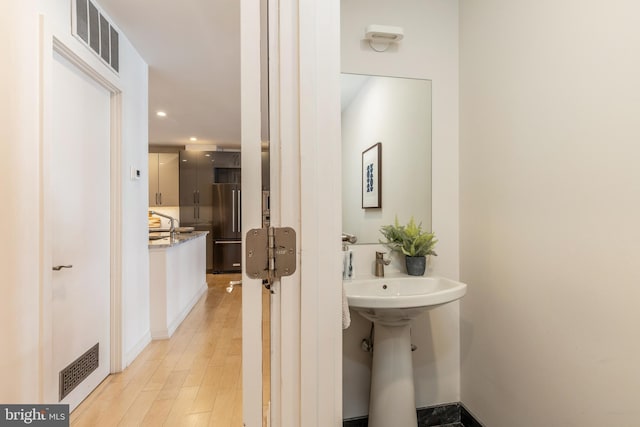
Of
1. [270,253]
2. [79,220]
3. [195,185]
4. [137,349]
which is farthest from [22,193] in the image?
[195,185]

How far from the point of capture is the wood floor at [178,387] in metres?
1.70

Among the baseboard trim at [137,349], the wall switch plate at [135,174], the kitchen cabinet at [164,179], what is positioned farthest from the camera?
the kitchen cabinet at [164,179]

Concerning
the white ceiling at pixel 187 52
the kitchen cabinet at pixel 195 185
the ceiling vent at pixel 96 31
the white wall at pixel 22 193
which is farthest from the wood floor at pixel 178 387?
the kitchen cabinet at pixel 195 185

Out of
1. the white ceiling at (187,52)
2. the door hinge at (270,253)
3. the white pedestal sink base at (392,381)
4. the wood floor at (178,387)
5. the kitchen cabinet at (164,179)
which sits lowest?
the wood floor at (178,387)

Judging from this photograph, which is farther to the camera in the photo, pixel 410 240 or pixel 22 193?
pixel 410 240

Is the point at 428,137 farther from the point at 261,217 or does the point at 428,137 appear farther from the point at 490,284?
the point at 261,217

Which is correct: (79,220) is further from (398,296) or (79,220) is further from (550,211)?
(550,211)

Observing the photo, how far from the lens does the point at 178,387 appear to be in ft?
6.53

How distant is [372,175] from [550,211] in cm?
82

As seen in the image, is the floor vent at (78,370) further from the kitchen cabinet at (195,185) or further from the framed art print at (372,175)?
the kitchen cabinet at (195,185)

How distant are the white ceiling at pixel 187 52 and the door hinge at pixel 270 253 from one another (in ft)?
6.21

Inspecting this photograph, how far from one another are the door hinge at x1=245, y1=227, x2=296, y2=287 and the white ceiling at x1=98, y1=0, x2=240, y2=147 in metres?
1.89

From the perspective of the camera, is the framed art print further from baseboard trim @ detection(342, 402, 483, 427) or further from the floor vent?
the floor vent

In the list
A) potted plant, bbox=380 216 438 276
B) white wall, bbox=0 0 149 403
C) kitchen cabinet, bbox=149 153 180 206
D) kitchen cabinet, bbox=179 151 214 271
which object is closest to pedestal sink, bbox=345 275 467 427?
potted plant, bbox=380 216 438 276
